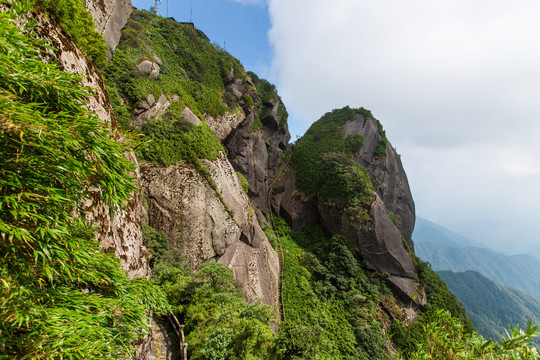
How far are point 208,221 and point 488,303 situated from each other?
21548 cm

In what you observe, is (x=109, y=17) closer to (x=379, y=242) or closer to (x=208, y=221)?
(x=208, y=221)

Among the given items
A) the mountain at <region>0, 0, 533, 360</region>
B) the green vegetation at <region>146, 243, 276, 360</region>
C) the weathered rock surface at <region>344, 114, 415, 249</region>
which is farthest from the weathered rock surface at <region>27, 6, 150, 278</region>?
the weathered rock surface at <region>344, 114, 415, 249</region>

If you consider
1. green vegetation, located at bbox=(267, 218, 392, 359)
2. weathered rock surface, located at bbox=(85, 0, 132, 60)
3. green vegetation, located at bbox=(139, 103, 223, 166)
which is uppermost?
weathered rock surface, located at bbox=(85, 0, 132, 60)

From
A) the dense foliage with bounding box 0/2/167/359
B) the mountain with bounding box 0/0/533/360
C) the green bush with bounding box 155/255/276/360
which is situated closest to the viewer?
the dense foliage with bounding box 0/2/167/359

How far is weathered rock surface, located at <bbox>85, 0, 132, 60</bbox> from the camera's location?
17094 millimetres

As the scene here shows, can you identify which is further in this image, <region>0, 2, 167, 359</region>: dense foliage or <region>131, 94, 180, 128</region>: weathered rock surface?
<region>131, 94, 180, 128</region>: weathered rock surface

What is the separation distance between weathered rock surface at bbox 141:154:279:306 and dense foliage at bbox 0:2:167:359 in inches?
528

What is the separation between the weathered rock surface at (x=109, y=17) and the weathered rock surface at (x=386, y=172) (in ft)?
130

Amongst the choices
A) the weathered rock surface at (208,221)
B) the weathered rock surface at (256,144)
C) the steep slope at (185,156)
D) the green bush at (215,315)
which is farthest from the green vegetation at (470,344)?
the weathered rock surface at (256,144)

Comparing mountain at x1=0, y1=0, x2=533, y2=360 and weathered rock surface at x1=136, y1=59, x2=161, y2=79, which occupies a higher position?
weathered rock surface at x1=136, y1=59, x2=161, y2=79

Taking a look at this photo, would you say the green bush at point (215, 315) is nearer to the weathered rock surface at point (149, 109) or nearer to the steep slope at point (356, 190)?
the weathered rock surface at point (149, 109)

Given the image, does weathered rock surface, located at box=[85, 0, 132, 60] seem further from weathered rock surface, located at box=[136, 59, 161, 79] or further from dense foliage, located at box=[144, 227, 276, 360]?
dense foliage, located at box=[144, 227, 276, 360]

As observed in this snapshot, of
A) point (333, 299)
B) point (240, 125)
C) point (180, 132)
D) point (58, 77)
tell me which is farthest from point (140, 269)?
point (240, 125)

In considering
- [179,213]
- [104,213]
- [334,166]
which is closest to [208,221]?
[179,213]
